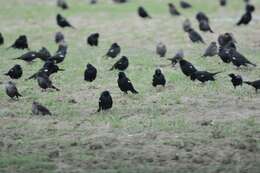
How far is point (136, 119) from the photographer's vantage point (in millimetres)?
17547

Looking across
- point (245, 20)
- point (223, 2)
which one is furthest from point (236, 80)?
point (223, 2)

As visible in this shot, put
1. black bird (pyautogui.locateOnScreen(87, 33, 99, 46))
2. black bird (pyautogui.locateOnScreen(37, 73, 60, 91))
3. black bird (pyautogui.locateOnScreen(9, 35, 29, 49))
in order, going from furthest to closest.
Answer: black bird (pyautogui.locateOnScreen(87, 33, 99, 46)) < black bird (pyautogui.locateOnScreen(9, 35, 29, 49)) < black bird (pyautogui.locateOnScreen(37, 73, 60, 91))

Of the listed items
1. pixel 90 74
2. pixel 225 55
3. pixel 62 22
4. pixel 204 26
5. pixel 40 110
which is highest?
pixel 62 22

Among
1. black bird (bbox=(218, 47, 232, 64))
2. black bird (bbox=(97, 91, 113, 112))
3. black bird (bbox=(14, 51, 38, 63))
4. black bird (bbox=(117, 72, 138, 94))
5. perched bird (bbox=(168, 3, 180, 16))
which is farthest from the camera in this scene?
perched bird (bbox=(168, 3, 180, 16))

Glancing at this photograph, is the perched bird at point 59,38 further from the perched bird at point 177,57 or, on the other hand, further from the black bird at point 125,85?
the black bird at point 125,85

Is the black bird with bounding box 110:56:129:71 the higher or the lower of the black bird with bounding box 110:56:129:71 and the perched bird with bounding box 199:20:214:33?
the lower

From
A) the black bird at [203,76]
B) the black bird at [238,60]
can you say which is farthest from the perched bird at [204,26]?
the black bird at [203,76]

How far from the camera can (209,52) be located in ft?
84.2

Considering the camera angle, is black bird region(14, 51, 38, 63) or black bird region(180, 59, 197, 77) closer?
black bird region(180, 59, 197, 77)

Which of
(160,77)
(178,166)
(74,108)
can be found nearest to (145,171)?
(178,166)

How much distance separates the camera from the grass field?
14.4m

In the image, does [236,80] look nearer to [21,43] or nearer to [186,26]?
[21,43]

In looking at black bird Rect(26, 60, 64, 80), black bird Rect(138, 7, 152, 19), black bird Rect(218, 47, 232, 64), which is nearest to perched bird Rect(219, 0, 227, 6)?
black bird Rect(138, 7, 152, 19)

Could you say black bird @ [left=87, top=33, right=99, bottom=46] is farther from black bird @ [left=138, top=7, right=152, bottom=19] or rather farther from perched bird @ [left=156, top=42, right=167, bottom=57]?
black bird @ [left=138, top=7, right=152, bottom=19]
